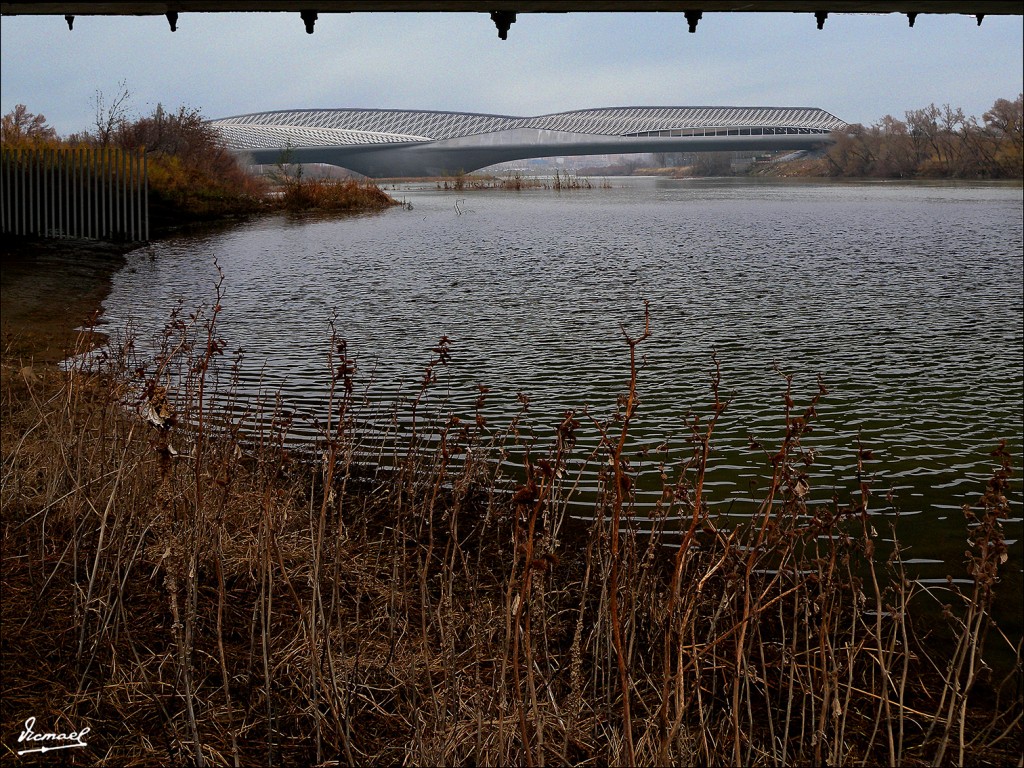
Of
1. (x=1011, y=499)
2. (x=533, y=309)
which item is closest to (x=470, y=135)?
(x=533, y=309)

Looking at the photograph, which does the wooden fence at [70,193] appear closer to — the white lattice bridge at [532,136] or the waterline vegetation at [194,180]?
the waterline vegetation at [194,180]

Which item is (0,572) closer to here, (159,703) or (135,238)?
(159,703)

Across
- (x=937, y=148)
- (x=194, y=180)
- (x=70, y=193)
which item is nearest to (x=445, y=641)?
(x=70, y=193)

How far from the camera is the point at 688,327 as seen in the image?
44.3 ft

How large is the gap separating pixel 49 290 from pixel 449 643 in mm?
15279

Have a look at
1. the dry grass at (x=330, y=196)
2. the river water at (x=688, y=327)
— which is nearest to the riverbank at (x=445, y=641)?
the river water at (x=688, y=327)

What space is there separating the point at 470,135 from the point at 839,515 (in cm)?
9916

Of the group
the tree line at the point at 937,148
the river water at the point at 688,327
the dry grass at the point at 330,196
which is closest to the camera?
the river water at the point at 688,327

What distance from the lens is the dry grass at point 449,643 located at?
3.11 metres

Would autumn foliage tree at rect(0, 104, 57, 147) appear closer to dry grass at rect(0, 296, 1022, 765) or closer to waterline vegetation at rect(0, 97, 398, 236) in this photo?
waterline vegetation at rect(0, 97, 398, 236)

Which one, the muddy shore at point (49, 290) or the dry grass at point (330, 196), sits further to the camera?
the dry grass at point (330, 196)

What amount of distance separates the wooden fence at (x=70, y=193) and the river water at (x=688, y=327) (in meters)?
1.59

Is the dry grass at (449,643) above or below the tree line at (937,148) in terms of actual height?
below

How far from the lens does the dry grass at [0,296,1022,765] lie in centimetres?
311
